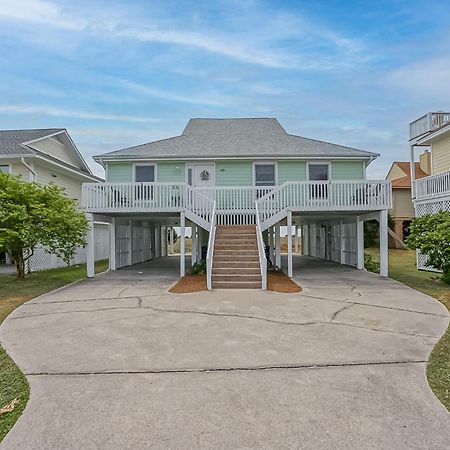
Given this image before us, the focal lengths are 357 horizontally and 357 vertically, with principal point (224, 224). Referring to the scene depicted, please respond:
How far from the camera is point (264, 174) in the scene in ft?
53.9

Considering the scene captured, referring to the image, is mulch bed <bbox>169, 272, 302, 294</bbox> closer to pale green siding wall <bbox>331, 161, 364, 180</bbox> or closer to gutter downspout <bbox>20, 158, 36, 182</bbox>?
pale green siding wall <bbox>331, 161, 364, 180</bbox>

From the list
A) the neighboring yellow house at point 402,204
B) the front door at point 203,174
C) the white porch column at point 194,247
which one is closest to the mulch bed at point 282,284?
the white porch column at point 194,247

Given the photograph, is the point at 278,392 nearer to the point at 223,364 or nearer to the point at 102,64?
the point at 223,364

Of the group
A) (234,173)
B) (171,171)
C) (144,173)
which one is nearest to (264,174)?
(234,173)

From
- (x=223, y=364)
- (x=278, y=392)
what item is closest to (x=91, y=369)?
(x=223, y=364)

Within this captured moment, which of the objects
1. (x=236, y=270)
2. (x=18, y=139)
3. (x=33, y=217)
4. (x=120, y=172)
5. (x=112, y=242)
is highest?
(x=18, y=139)

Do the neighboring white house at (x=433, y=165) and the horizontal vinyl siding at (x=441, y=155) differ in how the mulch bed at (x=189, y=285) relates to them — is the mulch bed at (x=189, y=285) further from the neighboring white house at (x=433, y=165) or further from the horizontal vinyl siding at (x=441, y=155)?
the horizontal vinyl siding at (x=441, y=155)

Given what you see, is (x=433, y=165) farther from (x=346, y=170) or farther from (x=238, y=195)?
(x=238, y=195)

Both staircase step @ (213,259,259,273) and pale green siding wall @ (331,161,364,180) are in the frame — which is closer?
staircase step @ (213,259,259,273)

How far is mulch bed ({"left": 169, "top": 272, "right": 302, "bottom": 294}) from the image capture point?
9951mm

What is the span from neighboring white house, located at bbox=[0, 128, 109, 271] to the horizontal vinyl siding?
17907 mm

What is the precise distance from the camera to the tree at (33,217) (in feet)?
35.2

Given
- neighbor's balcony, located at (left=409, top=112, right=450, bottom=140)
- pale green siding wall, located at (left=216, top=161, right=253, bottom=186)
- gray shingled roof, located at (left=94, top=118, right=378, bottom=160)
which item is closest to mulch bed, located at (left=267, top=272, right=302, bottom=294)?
pale green siding wall, located at (left=216, top=161, right=253, bottom=186)

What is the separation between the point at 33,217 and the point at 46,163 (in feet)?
23.8
